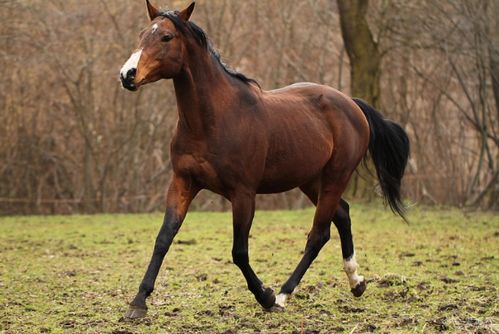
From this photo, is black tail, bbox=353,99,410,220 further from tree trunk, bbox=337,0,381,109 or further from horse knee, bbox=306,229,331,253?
tree trunk, bbox=337,0,381,109

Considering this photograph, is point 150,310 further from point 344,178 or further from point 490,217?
point 490,217

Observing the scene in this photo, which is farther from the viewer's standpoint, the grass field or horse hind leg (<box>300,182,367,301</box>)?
horse hind leg (<box>300,182,367,301</box>)

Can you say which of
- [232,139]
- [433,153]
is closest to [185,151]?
[232,139]

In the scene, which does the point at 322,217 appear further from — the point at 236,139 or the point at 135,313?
the point at 135,313

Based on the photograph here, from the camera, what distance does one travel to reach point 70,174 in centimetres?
1719

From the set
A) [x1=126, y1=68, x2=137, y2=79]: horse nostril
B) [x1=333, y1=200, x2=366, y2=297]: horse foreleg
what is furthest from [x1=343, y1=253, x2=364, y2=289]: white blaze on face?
[x1=126, y1=68, x2=137, y2=79]: horse nostril

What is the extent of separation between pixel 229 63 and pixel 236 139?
987 centimetres

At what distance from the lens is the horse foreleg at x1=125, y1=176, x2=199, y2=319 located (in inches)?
217

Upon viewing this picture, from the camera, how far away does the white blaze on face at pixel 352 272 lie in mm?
6656

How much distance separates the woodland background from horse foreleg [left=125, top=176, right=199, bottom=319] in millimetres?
9796

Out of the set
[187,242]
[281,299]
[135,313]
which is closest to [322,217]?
[281,299]

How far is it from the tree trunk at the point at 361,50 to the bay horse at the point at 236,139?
906 centimetres

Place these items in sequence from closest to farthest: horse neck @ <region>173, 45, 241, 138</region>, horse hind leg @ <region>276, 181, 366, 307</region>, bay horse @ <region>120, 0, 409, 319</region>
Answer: bay horse @ <region>120, 0, 409, 319</region>, horse neck @ <region>173, 45, 241, 138</region>, horse hind leg @ <region>276, 181, 366, 307</region>

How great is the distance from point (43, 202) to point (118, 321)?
38.6ft
